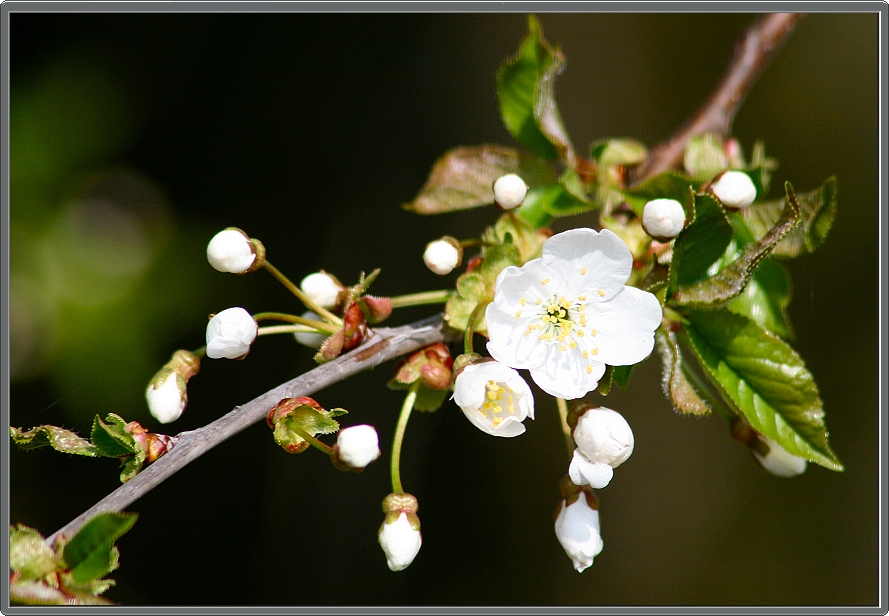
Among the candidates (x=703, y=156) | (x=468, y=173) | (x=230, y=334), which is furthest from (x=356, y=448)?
(x=703, y=156)

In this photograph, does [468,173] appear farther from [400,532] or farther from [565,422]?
[400,532]

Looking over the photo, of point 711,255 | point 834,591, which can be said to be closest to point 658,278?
point 711,255

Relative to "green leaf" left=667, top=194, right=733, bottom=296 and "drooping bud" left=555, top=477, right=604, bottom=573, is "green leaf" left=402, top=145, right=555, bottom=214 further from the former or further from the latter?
"drooping bud" left=555, top=477, right=604, bottom=573

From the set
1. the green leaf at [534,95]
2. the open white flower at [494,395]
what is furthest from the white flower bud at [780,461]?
the green leaf at [534,95]

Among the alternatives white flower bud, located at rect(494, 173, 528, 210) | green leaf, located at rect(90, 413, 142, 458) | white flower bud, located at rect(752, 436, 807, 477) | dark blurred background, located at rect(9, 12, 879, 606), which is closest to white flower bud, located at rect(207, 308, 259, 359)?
green leaf, located at rect(90, 413, 142, 458)

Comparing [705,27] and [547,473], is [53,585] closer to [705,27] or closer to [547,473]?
[547,473]

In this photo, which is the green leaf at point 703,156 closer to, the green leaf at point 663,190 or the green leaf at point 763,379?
the green leaf at point 663,190
